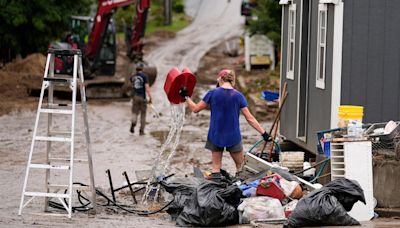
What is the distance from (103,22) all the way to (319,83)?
2047 cm

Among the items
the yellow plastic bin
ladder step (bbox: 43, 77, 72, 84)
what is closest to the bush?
the yellow plastic bin

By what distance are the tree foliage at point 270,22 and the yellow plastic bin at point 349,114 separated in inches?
814

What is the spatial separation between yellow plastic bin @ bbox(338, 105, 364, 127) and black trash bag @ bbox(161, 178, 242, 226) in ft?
8.00

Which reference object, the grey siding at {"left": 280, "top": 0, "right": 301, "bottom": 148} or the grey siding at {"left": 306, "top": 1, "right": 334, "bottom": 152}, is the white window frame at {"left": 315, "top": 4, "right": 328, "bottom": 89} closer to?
the grey siding at {"left": 306, "top": 1, "right": 334, "bottom": 152}

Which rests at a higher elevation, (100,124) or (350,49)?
(350,49)

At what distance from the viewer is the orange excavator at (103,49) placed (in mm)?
34750

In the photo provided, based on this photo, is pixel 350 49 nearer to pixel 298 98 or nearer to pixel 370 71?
pixel 370 71

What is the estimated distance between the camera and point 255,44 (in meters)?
40.4

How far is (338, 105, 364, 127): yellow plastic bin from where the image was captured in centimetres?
1414

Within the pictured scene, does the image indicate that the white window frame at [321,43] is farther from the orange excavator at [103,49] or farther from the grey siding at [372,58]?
the orange excavator at [103,49]

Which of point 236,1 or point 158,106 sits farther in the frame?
point 236,1

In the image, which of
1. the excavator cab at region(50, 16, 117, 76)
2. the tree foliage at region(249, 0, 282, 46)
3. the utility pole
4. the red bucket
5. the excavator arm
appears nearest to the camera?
the red bucket

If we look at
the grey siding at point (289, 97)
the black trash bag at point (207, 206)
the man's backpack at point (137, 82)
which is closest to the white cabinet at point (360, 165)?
the black trash bag at point (207, 206)

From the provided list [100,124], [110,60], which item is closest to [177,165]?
[100,124]
